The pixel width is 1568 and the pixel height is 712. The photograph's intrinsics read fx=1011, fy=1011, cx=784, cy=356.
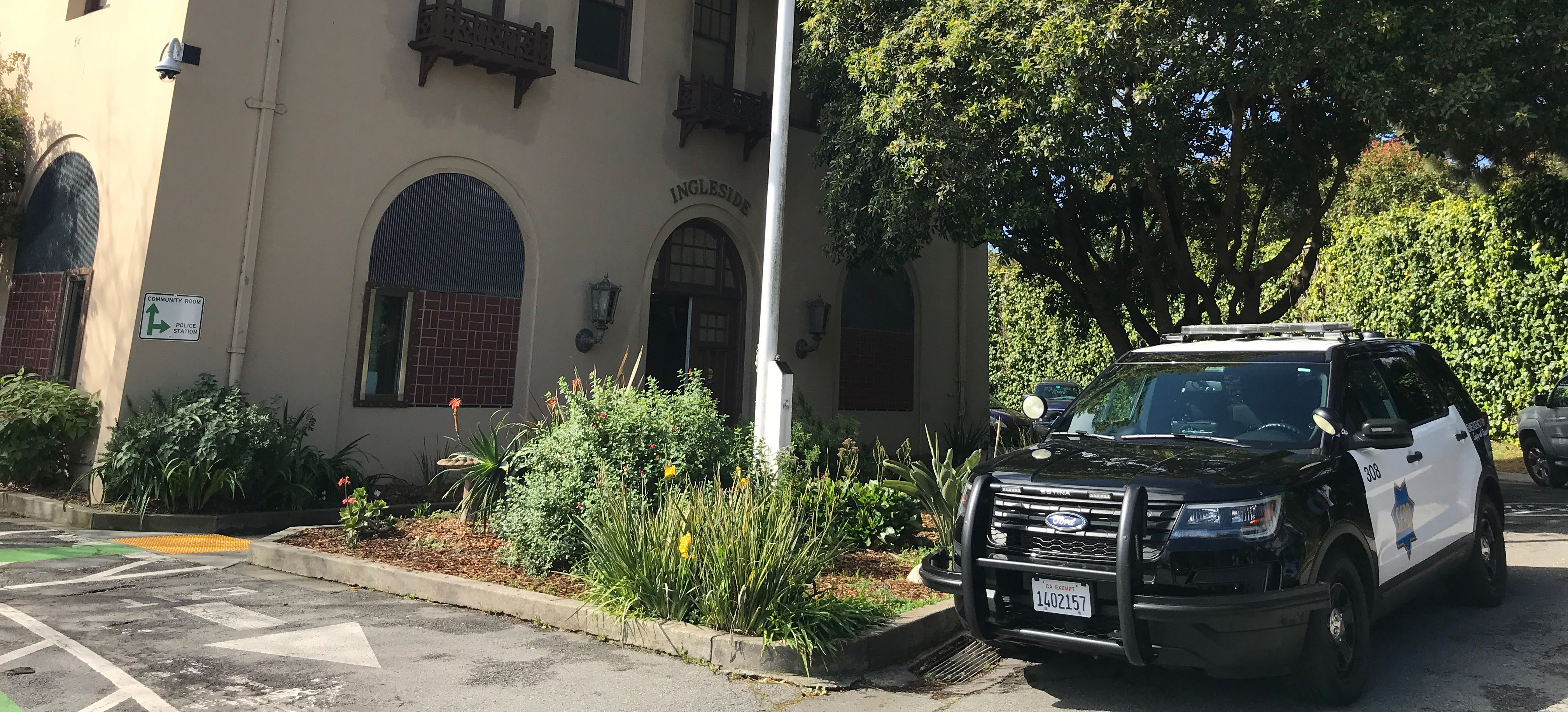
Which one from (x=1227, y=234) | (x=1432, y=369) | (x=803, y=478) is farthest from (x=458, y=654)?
(x=1227, y=234)

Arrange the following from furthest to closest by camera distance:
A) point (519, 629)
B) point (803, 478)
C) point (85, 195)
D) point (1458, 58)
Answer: point (85, 195)
point (1458, 58)
point (803, 478)
point (519, 629)

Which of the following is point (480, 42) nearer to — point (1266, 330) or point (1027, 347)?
point (1266, 330)

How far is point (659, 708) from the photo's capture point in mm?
4980

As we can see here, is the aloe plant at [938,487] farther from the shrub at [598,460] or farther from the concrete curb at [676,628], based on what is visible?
the concrete curb at [676,628]

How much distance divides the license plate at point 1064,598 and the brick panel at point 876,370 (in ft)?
42.1

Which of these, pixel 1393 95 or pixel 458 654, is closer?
pixel 458 654

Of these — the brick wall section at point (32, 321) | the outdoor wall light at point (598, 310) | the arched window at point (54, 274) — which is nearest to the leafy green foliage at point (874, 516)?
the outdoor wall light at point (598, 310)

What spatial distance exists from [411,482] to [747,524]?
8.26 m

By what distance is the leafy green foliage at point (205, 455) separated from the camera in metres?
10.2

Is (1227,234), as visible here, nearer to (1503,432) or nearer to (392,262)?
(1503,432)

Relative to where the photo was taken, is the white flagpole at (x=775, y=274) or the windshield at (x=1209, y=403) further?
the white flagpole at (x=775, y=274)

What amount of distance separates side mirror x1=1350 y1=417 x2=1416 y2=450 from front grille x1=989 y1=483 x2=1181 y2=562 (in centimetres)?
147

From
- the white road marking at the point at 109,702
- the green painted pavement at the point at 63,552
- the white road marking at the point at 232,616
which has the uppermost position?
the green painted pavement at the point at 63,552

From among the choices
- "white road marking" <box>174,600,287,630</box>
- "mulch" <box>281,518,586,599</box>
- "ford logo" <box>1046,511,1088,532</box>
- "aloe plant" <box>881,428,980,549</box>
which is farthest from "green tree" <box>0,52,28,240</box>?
"ford logo" <box>1046,511,1088,532</box>
